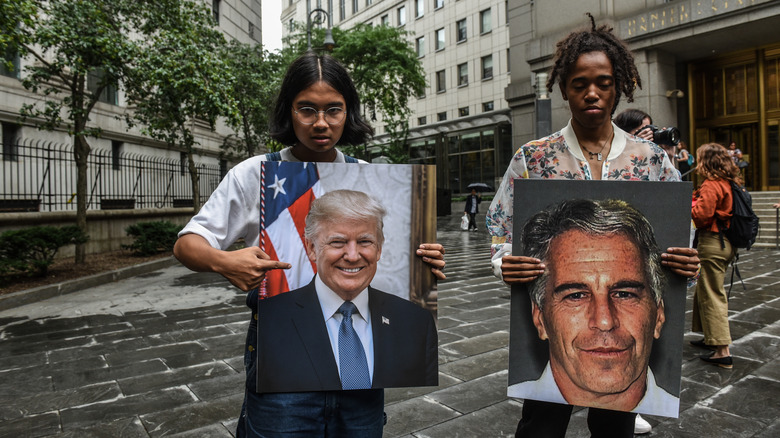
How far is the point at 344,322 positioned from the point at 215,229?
0.48 m

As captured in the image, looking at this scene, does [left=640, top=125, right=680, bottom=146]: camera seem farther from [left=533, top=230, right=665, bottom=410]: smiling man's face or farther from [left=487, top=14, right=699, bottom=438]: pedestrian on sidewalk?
[left=533, top=230, right=665, bottom=410]: smiling man's face

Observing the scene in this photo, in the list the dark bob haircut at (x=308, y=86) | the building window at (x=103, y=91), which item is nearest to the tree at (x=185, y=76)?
the building window at (x=103, y=91)

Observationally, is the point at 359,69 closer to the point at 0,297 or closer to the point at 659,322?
the point at 0,297

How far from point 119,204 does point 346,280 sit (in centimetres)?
1663

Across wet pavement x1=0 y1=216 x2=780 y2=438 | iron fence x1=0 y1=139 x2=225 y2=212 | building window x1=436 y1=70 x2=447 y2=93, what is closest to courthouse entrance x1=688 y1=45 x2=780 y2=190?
wet pavement x1=0 y1=216 x2=780 y2=438

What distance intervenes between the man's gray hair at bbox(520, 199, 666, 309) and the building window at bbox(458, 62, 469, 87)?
128ft

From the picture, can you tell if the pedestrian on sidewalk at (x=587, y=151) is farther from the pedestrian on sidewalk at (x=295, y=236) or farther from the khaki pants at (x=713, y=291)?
the khaki pants at (x=713, y=291)

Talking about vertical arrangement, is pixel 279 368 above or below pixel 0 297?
above

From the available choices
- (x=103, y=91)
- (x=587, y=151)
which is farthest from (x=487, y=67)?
(x=587, y=151)

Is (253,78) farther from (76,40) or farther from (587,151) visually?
(587,151)

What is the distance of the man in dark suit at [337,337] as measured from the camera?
150cm

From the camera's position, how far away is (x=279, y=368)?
1.48 meters

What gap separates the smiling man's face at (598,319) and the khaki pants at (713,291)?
10.8ft

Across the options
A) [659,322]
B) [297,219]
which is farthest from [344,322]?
A: [659,322]
